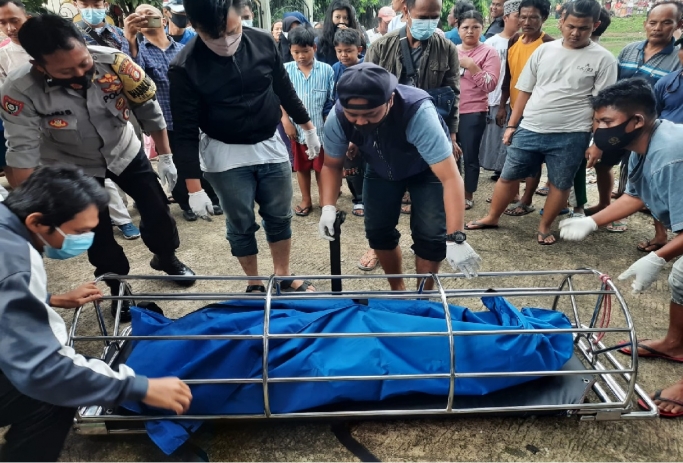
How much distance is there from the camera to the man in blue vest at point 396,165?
6.90 ft

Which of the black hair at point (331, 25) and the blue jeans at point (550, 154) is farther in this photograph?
the black hair at point (331, 25)

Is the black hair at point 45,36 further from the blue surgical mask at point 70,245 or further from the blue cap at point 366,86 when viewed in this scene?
the blue cap at point 366,86

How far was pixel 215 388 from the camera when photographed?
1.93 m

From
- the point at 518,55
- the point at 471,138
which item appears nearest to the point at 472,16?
the point at 518,55

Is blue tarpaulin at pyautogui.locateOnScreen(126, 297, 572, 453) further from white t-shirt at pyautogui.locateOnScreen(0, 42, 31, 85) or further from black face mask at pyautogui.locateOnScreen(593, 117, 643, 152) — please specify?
white t-shirt at pyautogui.locateOnScreen(0, 42, 31, 85)

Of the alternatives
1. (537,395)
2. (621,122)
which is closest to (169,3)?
(621,122)

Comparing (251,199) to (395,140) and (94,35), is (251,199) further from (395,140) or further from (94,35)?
(94,35)

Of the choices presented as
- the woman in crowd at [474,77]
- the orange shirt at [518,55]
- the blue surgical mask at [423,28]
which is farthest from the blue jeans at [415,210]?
the orange shirt at [518,55]

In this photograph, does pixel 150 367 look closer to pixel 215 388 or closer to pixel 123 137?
pixel 215 388

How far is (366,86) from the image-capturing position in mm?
2020

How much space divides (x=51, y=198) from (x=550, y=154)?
347 centimetres

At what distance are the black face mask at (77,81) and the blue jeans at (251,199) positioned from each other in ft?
2.51

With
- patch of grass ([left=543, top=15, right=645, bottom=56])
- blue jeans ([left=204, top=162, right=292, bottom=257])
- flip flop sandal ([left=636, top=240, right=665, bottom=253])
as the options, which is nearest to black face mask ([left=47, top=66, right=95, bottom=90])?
blue jeans ([left=204, top=162, right=292, bottom=257])

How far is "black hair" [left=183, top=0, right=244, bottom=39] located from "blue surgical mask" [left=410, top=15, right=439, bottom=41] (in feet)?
5.04
